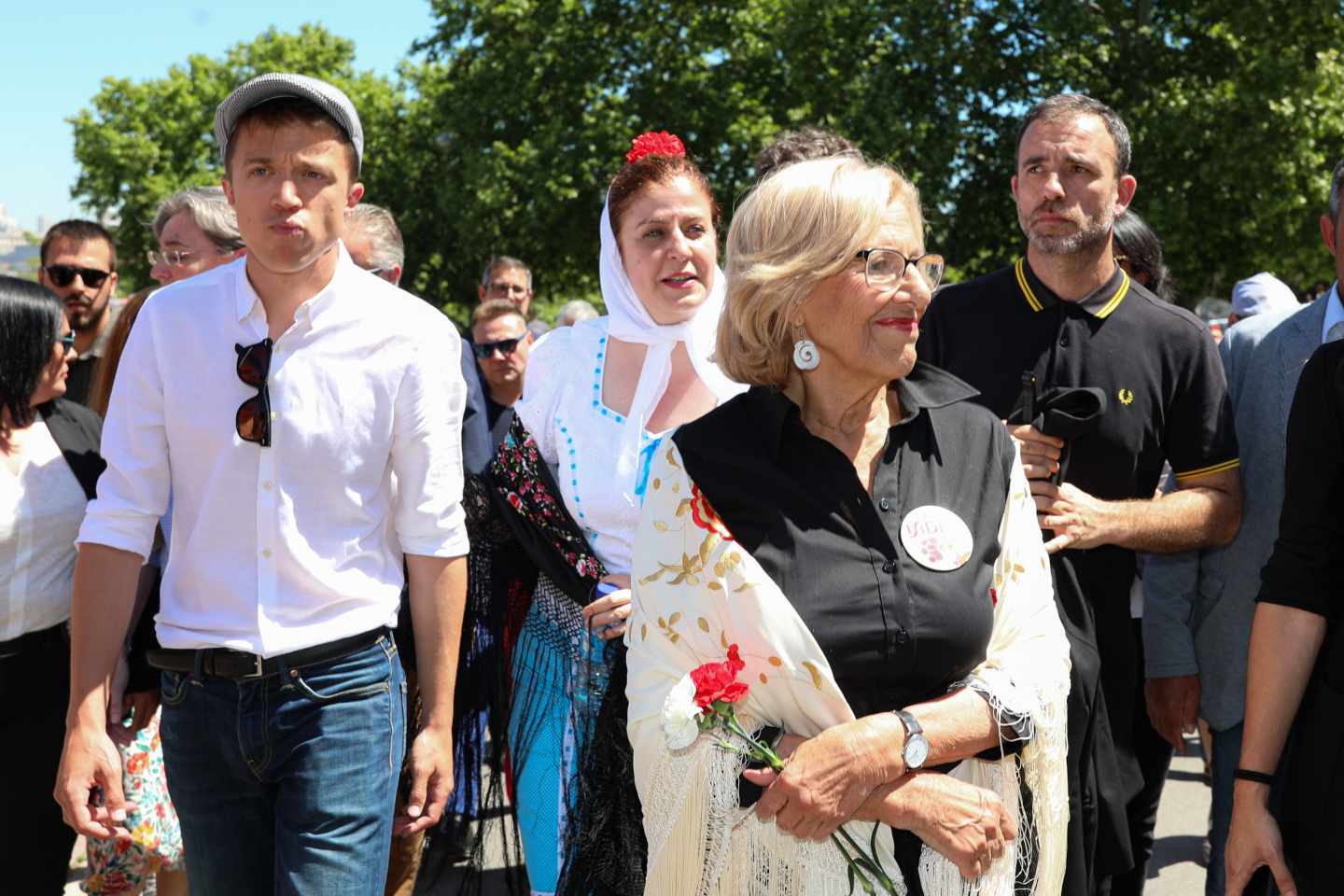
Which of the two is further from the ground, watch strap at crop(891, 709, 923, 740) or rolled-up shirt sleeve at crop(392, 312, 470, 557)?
rolled-up shirt sleeve at crop(392, 312, 470, 557)

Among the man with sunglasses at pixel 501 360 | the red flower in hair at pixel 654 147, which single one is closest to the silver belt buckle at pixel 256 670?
the red flower in hair at pixel 654 147

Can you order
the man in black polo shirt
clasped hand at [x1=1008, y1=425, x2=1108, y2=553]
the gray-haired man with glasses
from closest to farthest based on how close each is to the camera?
clasped hand at [x1=1008, y1=425, x2=1108, y2=553]
the man in black polo shirt
the gray-haired man with glasses

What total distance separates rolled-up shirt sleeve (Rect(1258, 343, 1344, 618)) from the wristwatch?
3.01 feet

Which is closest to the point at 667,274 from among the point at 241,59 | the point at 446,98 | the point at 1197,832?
the point at 1197,832

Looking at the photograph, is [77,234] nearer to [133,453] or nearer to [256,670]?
[133,453]

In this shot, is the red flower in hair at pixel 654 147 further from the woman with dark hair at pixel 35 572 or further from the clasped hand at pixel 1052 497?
the woman with dark hair at pixel 35 572

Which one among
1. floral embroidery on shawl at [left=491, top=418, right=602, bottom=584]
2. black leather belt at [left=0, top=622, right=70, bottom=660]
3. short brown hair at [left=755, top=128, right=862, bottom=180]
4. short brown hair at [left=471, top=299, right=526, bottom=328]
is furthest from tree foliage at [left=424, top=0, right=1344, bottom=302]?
black leather belt at [left=0, top=622, right=70, bottom=660]

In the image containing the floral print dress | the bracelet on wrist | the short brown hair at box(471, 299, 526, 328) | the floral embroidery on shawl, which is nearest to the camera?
the bracelet on wrist

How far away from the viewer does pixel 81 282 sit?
479 centimetres

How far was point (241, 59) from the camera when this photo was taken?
40469 millimetres

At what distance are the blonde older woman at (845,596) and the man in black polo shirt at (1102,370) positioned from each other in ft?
2.50

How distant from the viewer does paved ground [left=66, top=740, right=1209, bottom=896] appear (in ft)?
16.4

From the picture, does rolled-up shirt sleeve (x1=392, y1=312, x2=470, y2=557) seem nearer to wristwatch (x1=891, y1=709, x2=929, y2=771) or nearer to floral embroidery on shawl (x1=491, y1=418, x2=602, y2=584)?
floral embroidery on shawl (x1=491, y1=418, x2=602, y2=584)

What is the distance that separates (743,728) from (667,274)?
150cm
